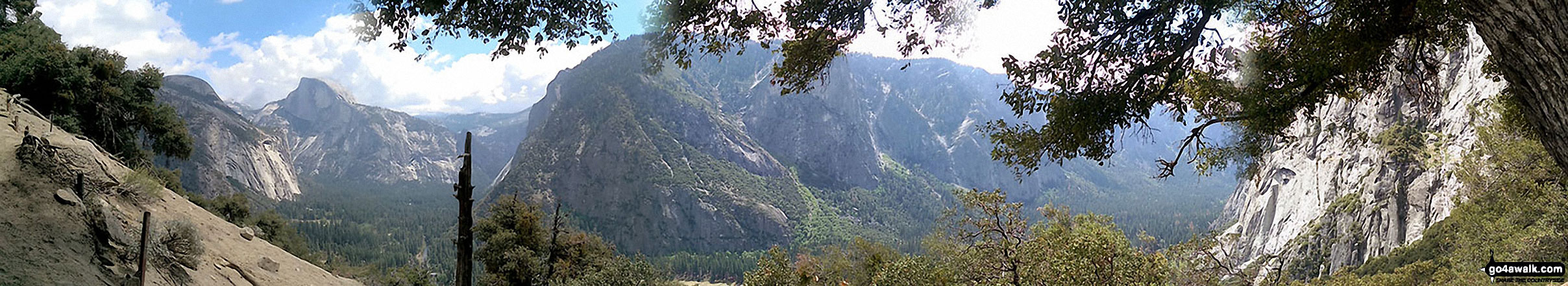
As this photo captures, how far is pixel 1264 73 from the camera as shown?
19.5 feet

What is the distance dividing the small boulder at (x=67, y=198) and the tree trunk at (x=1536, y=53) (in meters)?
14.4

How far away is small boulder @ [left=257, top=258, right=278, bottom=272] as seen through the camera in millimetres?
13289

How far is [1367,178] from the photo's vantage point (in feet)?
169

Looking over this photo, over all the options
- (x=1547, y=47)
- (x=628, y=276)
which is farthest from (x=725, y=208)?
(x=1547, y=47)

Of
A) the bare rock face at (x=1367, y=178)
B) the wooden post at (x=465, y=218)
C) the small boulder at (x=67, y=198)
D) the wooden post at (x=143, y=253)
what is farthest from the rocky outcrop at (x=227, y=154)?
the bare rock face at (x=1367, y=178)

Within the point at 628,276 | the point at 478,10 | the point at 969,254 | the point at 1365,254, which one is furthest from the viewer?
the point at 1365,254

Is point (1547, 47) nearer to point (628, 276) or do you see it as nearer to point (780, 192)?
point (628, 276)

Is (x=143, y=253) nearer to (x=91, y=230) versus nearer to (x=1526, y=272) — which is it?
(x=91, y=230)

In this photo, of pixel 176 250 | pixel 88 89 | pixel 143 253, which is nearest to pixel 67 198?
pixel 176 250

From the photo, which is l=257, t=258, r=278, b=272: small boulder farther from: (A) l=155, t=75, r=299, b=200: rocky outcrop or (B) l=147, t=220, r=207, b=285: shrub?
(A) l=155, t=75, r=299, b=200: rocky outcrop

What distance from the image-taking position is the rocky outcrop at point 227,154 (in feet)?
402

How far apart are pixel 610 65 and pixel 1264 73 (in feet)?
647

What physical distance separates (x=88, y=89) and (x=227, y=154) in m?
170

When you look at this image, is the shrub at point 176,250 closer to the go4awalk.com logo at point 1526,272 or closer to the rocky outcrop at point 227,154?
the go4awalk.com logo at point 1526,272
